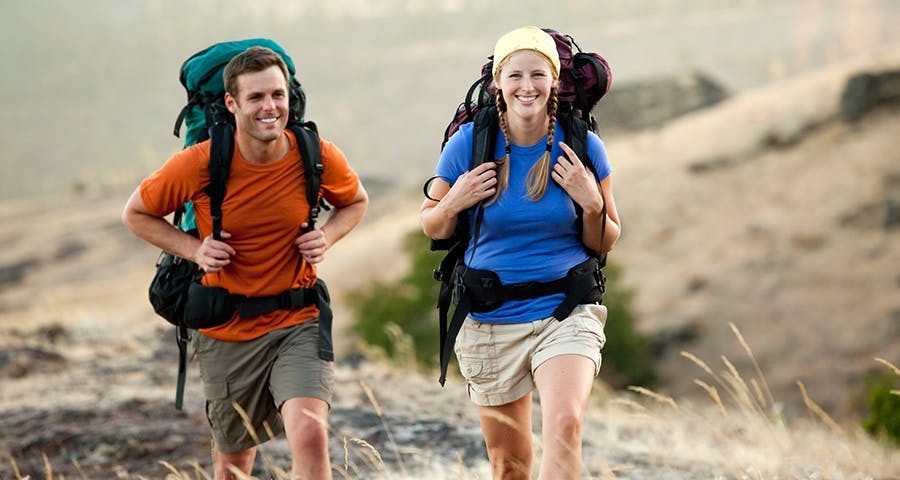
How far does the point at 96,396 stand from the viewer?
1003 cm

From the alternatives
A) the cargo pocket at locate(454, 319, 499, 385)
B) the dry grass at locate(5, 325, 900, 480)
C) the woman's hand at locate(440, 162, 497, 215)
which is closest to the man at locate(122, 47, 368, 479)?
the dry grass at locate(5, 325, 900, 480)

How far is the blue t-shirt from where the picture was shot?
456 centimetres

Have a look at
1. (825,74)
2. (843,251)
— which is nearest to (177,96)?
(825,74)

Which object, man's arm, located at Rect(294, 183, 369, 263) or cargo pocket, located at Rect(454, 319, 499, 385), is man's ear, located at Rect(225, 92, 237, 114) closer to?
man's arm, located at Rect(294, 183, 369, 263)

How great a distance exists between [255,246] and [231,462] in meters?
1.20

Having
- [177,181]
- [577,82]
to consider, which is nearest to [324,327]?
[177,181]

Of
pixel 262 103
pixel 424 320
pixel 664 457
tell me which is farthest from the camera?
pixel 424 320

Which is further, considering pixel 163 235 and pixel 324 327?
pixel 324 327

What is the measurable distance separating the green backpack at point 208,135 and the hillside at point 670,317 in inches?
36.4

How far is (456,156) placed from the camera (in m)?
4.73

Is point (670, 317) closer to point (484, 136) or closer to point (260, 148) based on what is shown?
point (260, 148)

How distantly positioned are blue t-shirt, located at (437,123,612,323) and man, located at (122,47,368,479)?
35.8 inches

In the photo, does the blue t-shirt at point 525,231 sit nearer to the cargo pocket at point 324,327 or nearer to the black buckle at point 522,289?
the black buckle at point 522,289

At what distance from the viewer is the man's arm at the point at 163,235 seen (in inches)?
197
